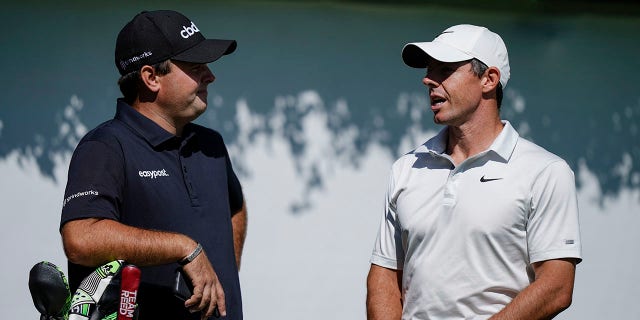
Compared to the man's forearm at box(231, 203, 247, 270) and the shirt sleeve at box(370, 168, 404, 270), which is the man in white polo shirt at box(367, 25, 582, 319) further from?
the man's forearm at box(231, 203, 247, 270)

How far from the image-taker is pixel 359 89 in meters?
6.36

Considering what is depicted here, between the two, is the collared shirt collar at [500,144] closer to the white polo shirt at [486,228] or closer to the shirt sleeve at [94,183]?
the white polo shirt at [486,228]

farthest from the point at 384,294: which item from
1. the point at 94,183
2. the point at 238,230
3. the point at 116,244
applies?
the point at 94,183

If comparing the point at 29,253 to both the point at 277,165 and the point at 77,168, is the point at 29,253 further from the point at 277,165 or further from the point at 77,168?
the point at 77,168

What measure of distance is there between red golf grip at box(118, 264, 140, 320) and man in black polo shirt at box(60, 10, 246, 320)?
19 centimetres

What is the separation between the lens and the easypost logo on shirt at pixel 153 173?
10.9 ft

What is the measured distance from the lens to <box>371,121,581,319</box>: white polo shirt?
3.17 m

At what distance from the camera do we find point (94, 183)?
3176 mm

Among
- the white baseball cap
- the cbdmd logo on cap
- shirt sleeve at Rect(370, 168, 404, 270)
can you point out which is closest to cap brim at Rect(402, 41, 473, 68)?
the white baseball cap

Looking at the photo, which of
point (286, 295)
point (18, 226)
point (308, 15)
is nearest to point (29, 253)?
point (18, 226)

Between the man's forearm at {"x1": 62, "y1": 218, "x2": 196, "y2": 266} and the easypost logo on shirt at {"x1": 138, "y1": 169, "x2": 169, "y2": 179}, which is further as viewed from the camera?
the easypost logo on shirt at {"x1": 138, "y1": 169, "x2": 169, "y2": 179}

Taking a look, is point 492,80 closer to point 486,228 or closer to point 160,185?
point 486,228

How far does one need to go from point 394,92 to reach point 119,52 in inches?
120

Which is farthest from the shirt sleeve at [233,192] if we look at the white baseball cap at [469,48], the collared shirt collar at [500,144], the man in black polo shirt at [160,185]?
the white baseball cap at [469,48]
